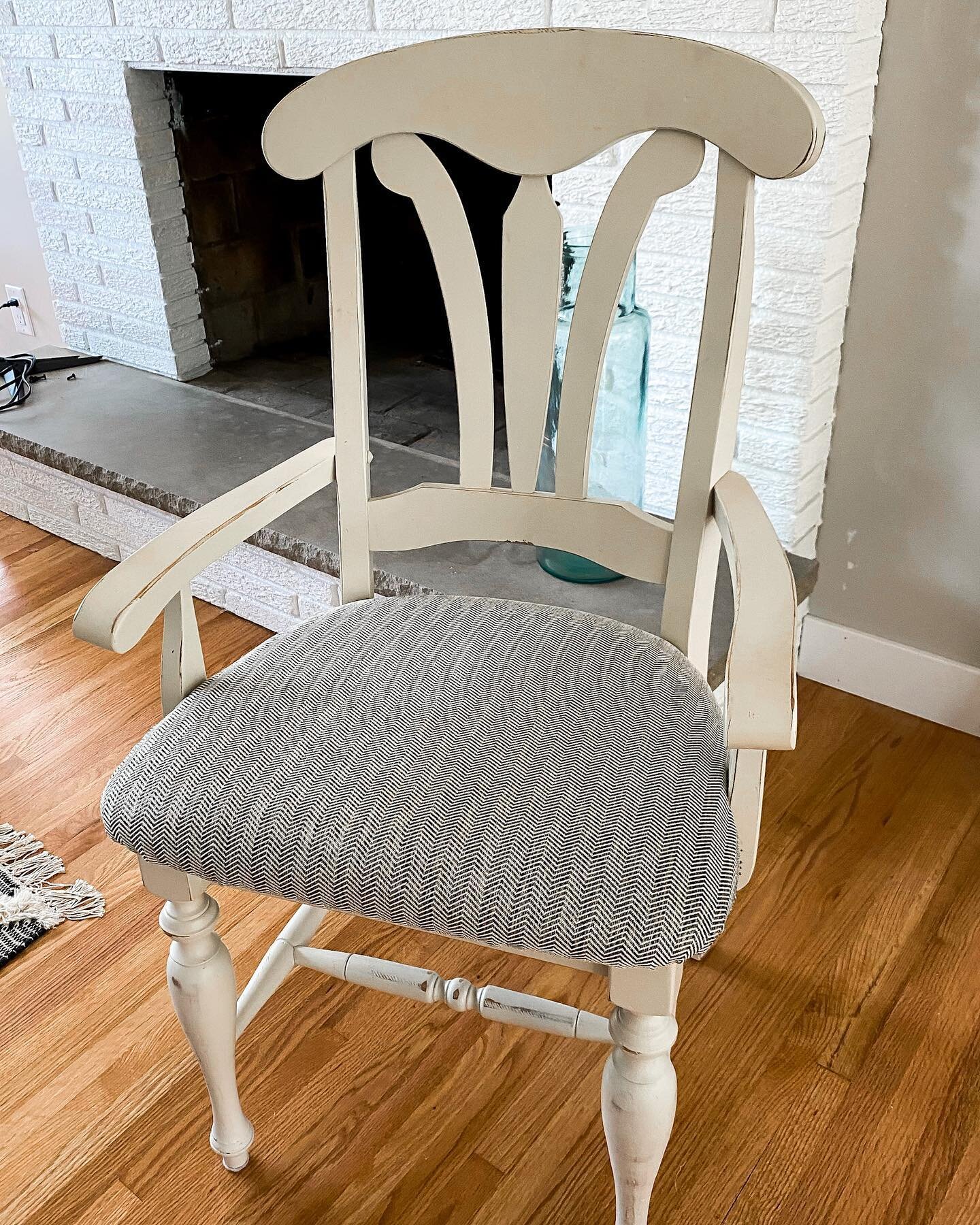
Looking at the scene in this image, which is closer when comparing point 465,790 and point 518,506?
point 465,790

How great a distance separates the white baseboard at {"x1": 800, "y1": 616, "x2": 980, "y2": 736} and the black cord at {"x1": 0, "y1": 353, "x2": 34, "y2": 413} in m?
1.58

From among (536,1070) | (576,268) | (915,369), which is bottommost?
(536,1070)

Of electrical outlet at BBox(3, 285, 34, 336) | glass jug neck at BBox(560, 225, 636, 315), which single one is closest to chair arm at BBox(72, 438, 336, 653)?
glass jug neck at BBox(560, 225, 636, 315)

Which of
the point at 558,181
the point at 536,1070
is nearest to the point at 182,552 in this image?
the point at 536,1070

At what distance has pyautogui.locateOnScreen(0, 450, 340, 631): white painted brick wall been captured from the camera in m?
1.70

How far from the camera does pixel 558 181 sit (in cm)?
145

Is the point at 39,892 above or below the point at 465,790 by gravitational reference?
below

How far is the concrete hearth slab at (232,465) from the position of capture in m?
1.49

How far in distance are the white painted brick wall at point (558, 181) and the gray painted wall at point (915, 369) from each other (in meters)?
0.03

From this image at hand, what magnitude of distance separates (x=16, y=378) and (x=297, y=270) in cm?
63

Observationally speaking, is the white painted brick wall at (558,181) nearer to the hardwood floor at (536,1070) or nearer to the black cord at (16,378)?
the black cord at (16,378)

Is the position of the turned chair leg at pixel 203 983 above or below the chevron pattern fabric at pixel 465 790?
below

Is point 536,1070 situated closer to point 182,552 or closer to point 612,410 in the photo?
point 182,552

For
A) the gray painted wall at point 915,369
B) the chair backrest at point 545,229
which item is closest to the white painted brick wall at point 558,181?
the gray painted wall at point 915,369
